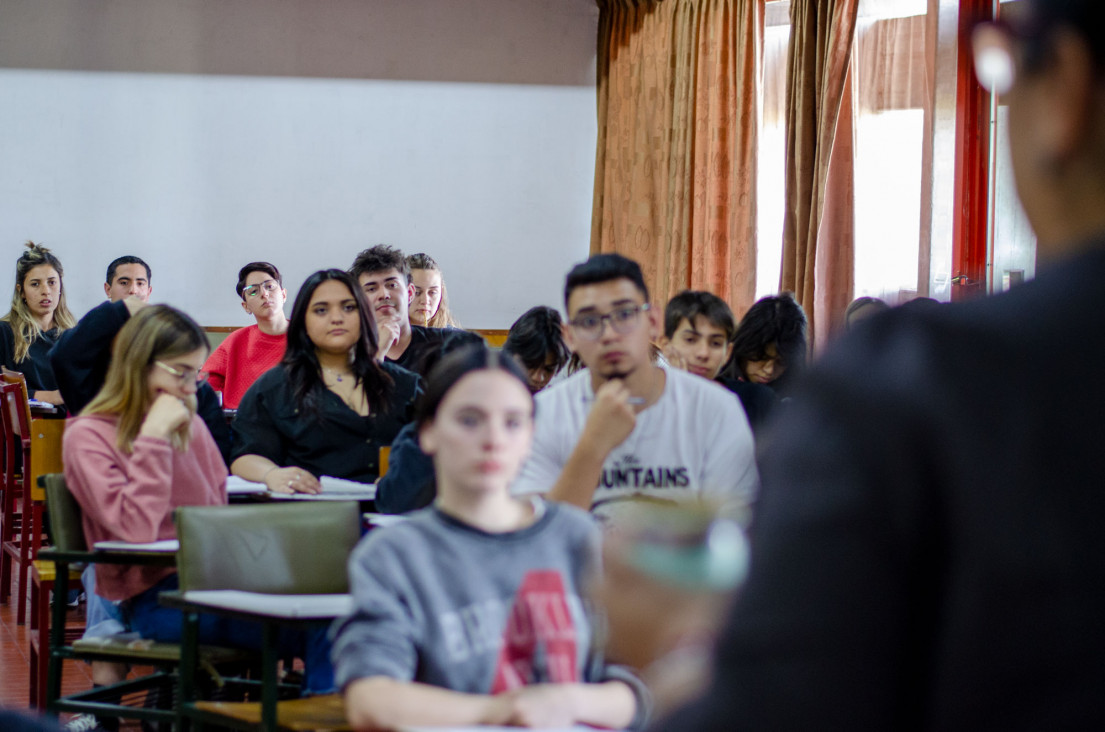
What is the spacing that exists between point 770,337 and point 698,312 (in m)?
0.26

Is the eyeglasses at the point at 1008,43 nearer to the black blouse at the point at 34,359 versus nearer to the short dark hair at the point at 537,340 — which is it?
the short dark hair at the point at 537,340

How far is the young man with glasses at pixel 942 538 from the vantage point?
38cm

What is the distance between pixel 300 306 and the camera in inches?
145

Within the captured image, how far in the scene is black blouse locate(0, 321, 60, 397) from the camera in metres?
6.18

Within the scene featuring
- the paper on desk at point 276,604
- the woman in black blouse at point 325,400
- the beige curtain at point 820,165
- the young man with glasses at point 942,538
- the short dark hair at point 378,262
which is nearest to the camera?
the young man with glasses at point 942,538

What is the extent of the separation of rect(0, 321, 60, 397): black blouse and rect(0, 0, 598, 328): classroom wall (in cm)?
167

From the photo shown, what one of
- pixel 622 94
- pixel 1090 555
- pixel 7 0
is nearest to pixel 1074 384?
pixel 1090 555

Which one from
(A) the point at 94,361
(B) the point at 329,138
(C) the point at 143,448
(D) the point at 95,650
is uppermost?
(B) the point at 329,138

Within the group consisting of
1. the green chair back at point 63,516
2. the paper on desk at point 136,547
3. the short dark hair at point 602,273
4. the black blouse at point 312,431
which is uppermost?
the short dark hair at point 602,273

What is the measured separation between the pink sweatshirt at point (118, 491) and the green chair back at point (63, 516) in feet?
0.06

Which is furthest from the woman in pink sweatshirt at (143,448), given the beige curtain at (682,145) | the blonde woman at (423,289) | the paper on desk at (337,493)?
the beige curtain at (682,145)

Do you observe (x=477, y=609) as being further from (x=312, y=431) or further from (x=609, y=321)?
(x=312, y=431)

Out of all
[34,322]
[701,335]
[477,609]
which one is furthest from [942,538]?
[34,322]

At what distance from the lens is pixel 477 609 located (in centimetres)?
176
